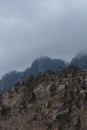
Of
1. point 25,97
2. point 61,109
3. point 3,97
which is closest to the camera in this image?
point 61,109

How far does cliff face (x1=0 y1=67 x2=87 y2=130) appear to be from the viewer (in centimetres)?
10912

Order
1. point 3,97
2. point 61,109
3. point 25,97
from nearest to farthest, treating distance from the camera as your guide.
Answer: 1. point 61,109
2. point 25,97
3. point 3,97

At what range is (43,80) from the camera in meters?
130

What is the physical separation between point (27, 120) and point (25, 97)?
13946mm

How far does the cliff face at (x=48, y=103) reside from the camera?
109 m

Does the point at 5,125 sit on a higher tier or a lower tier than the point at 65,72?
lower

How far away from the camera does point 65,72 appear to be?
13425cm

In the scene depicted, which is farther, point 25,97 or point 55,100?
point 25,97

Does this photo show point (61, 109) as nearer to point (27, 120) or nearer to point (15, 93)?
point (27, 120)

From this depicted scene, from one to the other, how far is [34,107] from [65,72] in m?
21.0

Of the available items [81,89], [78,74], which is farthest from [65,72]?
[81,89]

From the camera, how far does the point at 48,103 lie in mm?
117000

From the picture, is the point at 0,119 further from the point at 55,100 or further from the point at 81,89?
the point at 81,89

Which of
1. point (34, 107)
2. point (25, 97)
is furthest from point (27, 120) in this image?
point (25, 97)
